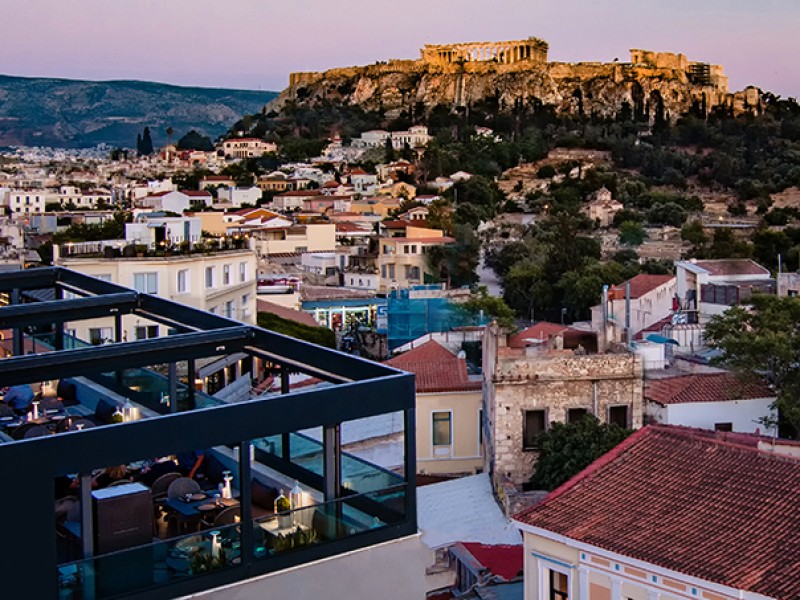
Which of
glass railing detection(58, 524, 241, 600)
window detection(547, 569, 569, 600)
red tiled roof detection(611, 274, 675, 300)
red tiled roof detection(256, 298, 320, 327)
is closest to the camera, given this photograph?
glass railing detection(58, 524, 241, 600)

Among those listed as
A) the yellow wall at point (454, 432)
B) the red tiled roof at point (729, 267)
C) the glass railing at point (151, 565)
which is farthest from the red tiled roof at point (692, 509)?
the red tiled roof at point (729, 267)

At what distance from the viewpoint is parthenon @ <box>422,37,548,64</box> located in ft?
426

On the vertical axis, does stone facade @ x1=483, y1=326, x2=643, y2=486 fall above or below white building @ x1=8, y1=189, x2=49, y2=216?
below

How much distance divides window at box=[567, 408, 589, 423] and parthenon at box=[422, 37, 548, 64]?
11376 cm

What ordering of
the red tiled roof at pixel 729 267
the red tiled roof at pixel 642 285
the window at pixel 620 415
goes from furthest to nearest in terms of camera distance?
the red tiled roof at pixel 729 267, the red tiled roof at pixel 642 285, the window at pixel 620 415

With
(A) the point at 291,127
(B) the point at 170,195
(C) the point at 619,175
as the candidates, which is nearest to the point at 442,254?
(B) the point at 170,195

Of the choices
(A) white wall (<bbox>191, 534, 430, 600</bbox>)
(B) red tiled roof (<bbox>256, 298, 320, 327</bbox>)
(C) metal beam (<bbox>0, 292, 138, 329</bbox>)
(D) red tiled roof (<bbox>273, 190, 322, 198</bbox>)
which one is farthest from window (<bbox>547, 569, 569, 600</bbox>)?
(D) red tiled roof (<bbox>273, 190, 322, 198</bbox>)

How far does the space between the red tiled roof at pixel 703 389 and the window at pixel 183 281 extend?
11444mm

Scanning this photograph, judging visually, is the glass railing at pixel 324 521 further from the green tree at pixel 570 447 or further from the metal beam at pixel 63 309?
the green tree at pixel 570 447

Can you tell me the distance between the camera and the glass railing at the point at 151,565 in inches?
231

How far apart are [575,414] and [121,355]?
33.7ft

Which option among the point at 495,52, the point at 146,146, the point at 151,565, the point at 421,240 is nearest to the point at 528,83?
the point at 495,52

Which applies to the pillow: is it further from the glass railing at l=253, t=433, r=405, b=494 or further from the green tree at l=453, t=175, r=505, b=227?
the green tree at l=453, t=175, r=505, b=227

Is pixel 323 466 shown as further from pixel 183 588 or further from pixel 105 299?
pixel 105 299
